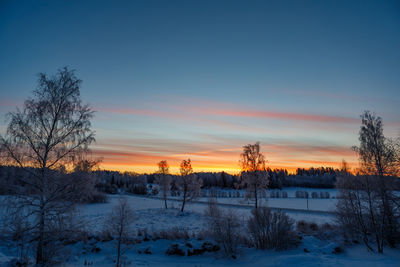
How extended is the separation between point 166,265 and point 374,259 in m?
12.4

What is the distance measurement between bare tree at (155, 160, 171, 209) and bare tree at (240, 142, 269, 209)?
783 inches

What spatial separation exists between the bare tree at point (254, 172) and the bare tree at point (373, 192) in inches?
408

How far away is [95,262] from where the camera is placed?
49.7 ft

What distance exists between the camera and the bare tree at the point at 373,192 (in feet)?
52.8

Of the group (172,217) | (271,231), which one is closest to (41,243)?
(271,231)

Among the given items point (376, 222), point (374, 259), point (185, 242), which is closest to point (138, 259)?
point (185, 242)

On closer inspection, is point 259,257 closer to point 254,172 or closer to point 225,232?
point 225,232

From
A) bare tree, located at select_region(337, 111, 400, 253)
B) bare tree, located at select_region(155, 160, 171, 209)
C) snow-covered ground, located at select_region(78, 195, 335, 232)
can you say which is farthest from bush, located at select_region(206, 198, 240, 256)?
bare tree, located at select_region(155, 160, 171, 209)

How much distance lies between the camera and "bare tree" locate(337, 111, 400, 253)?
16.1 m

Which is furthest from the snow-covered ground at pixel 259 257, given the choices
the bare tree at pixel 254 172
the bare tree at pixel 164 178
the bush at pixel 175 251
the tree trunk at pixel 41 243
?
the bare tree at pixel 164 178

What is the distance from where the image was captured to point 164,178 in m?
45.8

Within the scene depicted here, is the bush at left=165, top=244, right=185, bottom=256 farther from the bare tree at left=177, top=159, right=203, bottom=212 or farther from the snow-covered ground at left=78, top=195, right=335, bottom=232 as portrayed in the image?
the bare tree at left=177, top=159, right=203, bottom=212

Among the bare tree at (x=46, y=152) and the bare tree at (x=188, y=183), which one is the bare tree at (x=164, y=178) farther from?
the bare tree at (x=46, y=152)

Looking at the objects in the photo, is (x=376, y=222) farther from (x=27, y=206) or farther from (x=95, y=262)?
(x=27, y=206)
